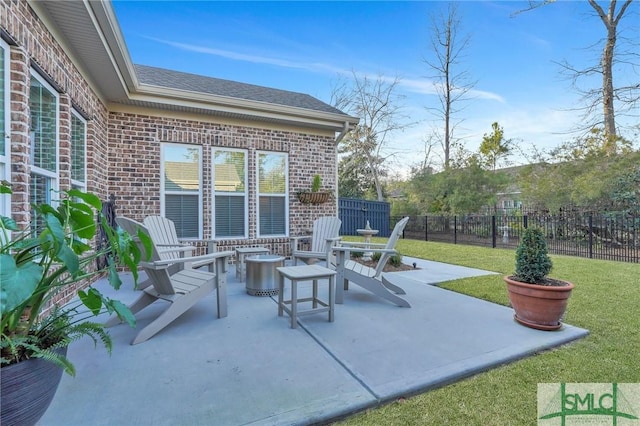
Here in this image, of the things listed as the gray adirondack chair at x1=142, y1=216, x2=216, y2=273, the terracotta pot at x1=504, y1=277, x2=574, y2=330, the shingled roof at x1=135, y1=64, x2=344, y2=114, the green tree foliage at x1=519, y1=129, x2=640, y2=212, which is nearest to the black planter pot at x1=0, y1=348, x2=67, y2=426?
the gray adirondack chair at x1=142, y1=216, x2=216, y2=273

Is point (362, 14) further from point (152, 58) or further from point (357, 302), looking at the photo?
point (357, 302)

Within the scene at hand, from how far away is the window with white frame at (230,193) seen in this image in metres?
5.98

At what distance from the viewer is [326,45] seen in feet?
28.9

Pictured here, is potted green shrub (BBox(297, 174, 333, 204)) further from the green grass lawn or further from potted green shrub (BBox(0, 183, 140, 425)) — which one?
potted green shrub (BBox(0, 183, 140, 425))

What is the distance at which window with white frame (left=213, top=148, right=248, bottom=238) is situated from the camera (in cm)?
598

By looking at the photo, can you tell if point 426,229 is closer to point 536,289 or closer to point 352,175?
point 352,175

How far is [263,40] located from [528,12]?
328 inches

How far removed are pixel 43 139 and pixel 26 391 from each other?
2756mm

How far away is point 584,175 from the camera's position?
949 centimetres

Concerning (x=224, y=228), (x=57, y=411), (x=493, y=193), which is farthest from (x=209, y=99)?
(x=493, y=193)

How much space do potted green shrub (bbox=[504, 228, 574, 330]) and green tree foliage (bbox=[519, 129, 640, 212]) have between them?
269 inches

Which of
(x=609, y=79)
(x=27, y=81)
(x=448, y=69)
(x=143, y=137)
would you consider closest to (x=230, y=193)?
(x=143, y=137)

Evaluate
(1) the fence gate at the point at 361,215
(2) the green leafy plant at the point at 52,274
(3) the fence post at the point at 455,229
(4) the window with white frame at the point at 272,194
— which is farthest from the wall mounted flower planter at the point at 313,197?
(3) the fence post at the point at 455,229

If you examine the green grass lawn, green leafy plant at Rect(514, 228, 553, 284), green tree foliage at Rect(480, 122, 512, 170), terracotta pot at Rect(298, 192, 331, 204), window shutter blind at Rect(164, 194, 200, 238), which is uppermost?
green tree foliage at Rect(480, 122, 512, 170)
